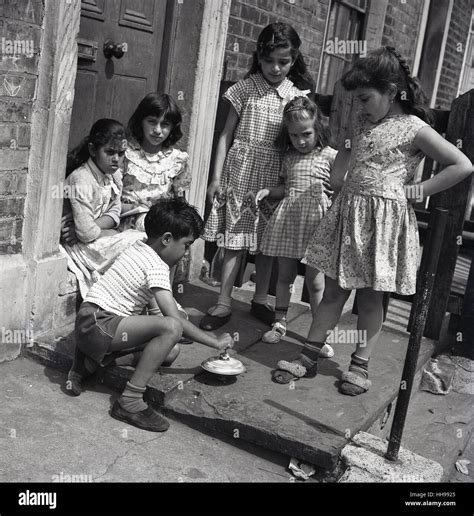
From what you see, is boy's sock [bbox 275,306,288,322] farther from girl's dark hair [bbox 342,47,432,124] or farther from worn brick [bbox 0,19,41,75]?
worn brick [bbox 0,19,41,75]

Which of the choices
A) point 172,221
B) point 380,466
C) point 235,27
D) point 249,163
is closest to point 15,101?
point 172,221

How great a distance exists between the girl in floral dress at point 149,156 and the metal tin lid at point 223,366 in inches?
43.1

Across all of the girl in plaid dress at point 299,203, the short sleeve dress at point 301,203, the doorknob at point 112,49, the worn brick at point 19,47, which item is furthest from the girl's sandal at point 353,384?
the doorknob at point 112,49

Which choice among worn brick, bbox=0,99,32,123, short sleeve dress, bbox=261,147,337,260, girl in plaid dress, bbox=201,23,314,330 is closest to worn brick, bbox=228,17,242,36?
girl in plaid dress, bbox=201,23,314,330

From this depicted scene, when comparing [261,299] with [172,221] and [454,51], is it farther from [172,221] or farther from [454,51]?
[454,51]

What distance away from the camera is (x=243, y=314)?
4.47m

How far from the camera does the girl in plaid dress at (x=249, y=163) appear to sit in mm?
4227

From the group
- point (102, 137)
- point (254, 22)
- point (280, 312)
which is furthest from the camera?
point (254, 22)

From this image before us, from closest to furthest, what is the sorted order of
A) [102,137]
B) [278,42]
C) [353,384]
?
[353,384]
[102,137]
[278,42]

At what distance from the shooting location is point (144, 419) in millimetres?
3150

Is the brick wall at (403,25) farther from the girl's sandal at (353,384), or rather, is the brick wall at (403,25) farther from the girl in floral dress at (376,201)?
the girl's sandal at (353,384)

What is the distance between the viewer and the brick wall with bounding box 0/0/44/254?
3270 millimetres

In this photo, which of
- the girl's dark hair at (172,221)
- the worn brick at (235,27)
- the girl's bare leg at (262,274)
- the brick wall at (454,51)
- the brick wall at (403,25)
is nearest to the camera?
the girl's dark hair at (172,221)

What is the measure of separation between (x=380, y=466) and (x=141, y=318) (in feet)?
4.09
